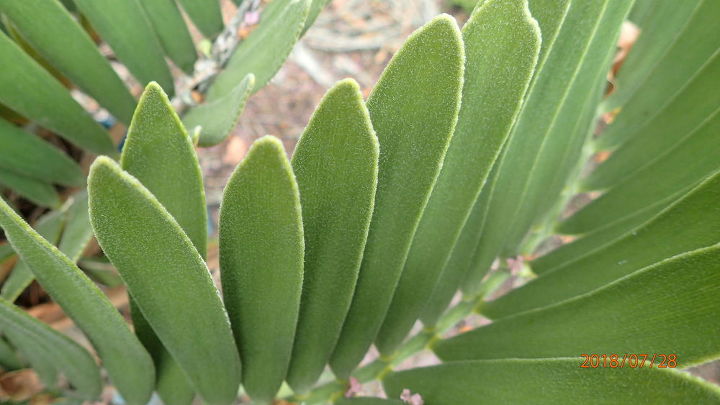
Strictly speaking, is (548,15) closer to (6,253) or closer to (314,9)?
(314,9)

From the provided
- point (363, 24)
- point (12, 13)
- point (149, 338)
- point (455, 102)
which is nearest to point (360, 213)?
point (455, 102)

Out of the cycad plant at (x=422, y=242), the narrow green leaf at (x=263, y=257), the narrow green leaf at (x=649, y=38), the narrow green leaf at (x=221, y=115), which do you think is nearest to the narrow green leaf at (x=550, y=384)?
the cycad plant at (x=422, y=242)

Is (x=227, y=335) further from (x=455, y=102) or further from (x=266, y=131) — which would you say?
(x=266, y=131)

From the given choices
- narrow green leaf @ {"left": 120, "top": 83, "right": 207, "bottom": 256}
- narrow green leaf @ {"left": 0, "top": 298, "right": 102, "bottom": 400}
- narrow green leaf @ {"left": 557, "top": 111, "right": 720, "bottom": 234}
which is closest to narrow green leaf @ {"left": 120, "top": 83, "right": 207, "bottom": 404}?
narrow green leaf @ {"left": 120, "top": 83, "right": 207, "bottom": 256}

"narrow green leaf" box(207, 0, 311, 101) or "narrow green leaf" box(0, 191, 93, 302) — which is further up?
"narrow green leaf" box(207, 0, 311, 101)

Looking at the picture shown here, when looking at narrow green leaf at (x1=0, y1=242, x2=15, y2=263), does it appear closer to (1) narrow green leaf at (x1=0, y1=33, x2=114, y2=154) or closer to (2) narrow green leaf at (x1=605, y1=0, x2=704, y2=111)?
(1) narrow green leaf at (x1=0, y1=33, x2=114, y2=154)

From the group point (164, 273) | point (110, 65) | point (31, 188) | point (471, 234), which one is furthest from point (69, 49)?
point (471, 234)
